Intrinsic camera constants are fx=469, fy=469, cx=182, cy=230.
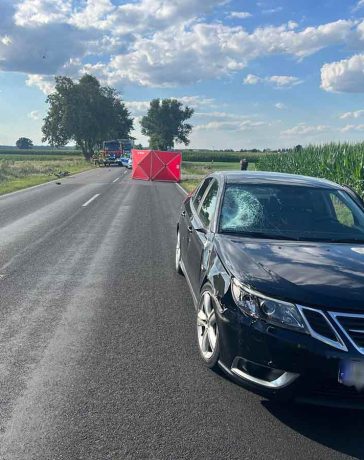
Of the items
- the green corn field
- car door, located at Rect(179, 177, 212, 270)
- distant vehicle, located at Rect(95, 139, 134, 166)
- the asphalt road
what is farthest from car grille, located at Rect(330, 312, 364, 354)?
distant vehicle, located at Rect(95, 139, 134, 166)

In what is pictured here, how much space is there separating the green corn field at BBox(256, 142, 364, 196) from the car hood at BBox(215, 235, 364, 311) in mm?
10480

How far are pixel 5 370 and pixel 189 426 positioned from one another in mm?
1683

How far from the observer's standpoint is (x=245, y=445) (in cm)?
289

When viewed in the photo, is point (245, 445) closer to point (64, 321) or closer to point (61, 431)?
point (61, 431)

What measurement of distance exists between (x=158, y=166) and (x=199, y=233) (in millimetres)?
23948

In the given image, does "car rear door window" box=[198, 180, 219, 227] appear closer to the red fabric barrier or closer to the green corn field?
the green corn field

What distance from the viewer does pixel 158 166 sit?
28.4m

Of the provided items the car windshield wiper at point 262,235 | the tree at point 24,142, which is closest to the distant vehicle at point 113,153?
the car windshield wiper at point 262,235

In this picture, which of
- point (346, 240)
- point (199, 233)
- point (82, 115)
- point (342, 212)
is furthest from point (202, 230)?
point (82, 115)

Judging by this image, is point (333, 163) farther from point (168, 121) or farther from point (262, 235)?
point (168, 121)

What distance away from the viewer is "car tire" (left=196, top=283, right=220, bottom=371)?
3605 mm

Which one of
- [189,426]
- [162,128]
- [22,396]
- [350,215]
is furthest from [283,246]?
[162,128]

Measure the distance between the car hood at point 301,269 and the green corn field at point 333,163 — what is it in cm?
1048

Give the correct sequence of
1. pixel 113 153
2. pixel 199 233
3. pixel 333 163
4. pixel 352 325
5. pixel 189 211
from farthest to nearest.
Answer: pixel 113 153, pixel 333 163, pixel 189 211, pixel 199 233, pixel 352 325
